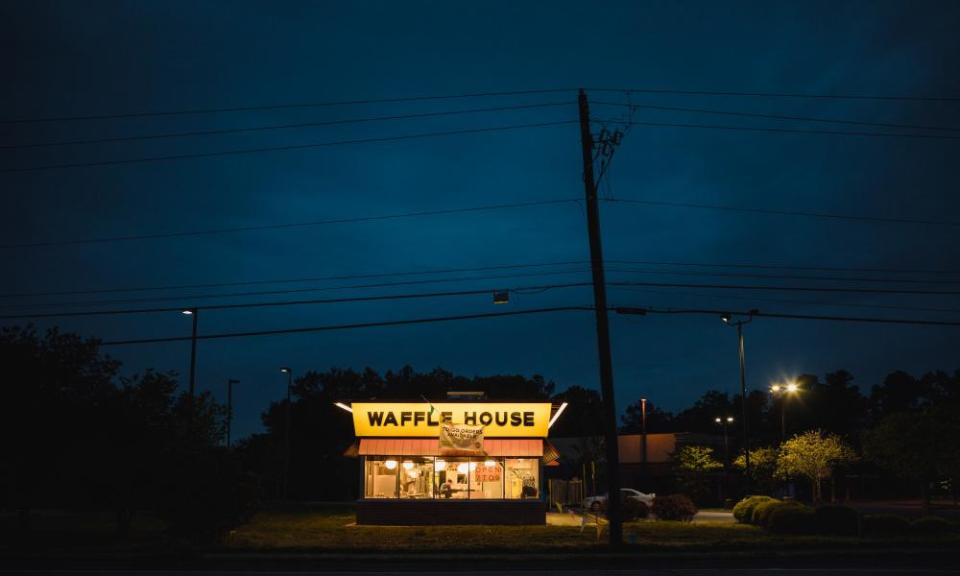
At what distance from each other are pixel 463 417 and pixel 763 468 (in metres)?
25.9

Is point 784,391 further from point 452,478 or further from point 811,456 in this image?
point 452,478

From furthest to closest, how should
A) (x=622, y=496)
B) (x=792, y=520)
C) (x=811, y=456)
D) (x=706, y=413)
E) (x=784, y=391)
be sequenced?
(x=706, y=413) < (x=784, y=391) < (x=811, y=456) < (x=622, y=496) < (x=792, y=520)

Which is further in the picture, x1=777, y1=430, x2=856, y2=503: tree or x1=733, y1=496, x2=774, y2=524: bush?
x1=777, y1=430, x2=856, y2=503: tree

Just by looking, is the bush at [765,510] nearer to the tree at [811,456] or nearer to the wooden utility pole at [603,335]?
the wooden utility pole at [603,335]

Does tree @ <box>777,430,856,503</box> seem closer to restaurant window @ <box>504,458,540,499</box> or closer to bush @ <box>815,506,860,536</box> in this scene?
restaurant window @ <box>504,458,540,499</box>

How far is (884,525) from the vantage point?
25.9m

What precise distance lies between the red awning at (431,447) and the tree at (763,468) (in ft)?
72.1

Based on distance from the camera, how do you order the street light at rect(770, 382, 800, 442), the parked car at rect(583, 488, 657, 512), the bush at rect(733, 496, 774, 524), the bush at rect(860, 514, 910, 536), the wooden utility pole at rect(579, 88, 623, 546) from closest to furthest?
the wooden utility pole at rect(579, 88, 623, 546) < the bush at rect(860, 514, 910, 536) < the bush at rect(733, 496, 774, 524) < the parked car at rect(583, 488, 657, 512) < the street light at rect(770, 382, 800, 442)

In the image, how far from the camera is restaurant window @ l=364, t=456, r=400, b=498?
108ft

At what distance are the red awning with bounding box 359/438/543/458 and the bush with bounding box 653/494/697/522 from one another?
5.48 meters

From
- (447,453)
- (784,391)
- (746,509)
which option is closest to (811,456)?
(784,391)

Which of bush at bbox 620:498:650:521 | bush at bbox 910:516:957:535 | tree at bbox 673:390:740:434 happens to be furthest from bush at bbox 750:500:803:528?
tree at bbox 673:390:740:434

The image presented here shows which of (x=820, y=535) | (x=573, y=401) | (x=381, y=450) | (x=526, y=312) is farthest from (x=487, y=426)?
(x=573, y=401)

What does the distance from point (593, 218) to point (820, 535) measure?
12.5 meters
